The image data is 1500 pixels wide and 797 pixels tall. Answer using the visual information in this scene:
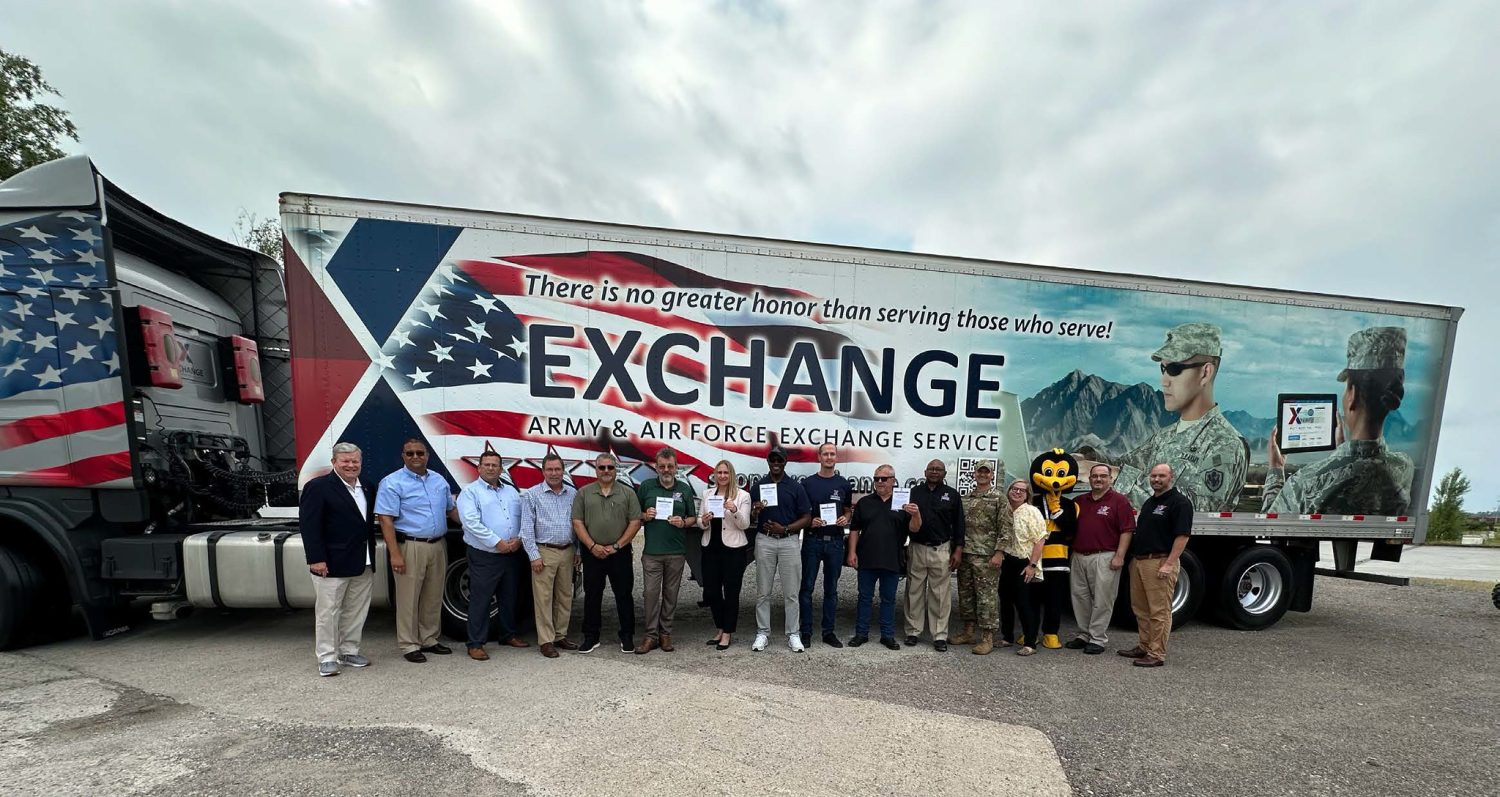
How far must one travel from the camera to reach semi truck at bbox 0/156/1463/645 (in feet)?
16.3

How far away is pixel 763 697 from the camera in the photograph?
431cm

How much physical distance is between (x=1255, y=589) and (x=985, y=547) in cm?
369

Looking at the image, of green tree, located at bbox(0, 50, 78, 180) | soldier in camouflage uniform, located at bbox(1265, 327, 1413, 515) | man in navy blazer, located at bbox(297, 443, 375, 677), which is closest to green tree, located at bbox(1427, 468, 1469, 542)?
soldier in camouflage uniform, located at bbox(1265, 327, 1413, 515)

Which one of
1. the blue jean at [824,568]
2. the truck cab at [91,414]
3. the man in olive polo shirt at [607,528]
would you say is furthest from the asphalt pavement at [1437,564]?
the truck cab at [91,414]

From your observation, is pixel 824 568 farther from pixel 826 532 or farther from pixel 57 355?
Result: pixel 57 355

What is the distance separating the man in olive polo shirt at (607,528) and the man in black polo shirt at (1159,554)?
14.9 ft

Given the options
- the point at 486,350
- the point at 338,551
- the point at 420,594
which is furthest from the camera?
the point at 486,350

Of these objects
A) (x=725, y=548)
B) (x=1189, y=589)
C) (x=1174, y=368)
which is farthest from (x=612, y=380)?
(x=1189, y=589)

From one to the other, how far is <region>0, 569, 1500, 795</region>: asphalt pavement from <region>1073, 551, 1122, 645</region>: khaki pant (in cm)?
29

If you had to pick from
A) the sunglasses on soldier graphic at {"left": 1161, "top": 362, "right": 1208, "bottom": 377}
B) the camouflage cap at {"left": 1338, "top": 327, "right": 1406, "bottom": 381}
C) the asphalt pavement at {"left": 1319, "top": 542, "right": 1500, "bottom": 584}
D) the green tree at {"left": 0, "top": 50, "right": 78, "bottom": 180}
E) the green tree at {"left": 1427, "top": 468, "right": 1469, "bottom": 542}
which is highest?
the green tree at {"left": 0, "top": 50, "right": 78, "bottom": 180}

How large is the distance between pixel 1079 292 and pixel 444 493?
20.1ft

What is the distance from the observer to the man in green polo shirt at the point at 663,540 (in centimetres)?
510

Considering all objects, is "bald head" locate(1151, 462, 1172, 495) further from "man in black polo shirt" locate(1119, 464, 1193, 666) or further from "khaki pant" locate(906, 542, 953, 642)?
"khaki pant" locate(906, 542, 953, 642)

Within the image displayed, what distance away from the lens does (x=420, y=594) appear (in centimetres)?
503
